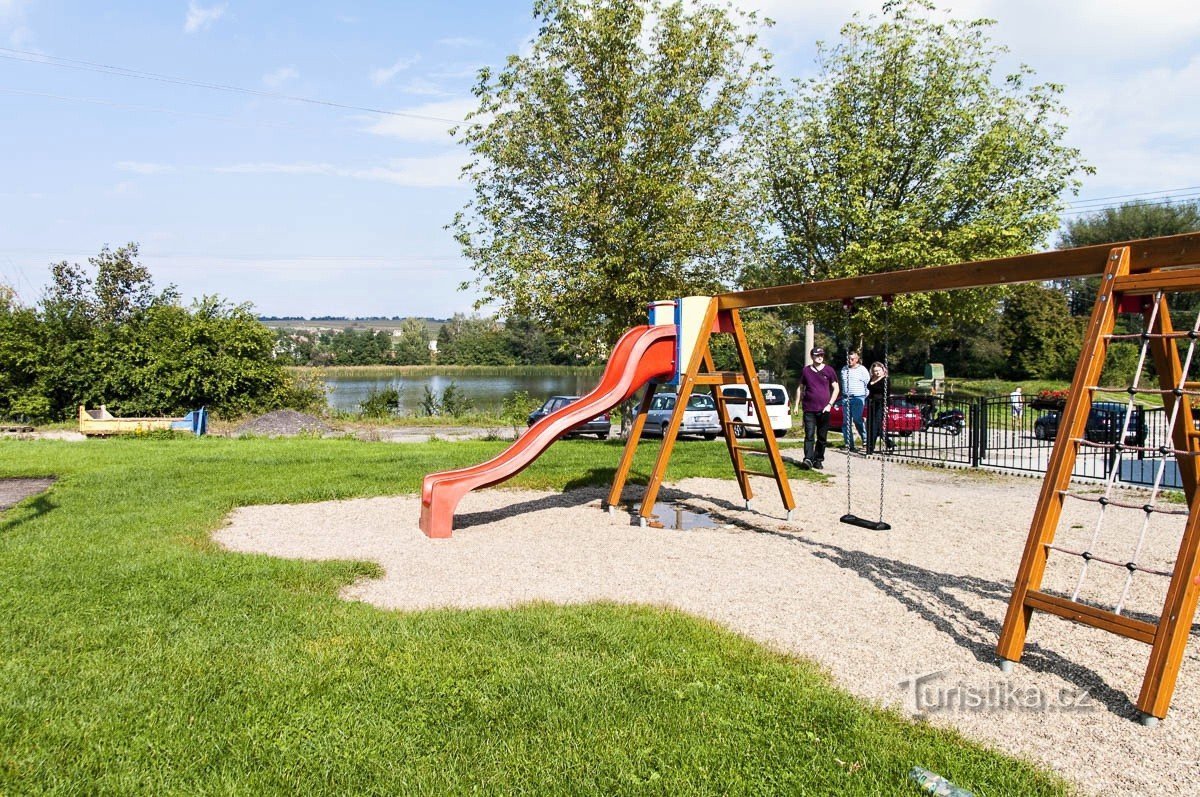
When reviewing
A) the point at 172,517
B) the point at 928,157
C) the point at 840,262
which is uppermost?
the point at 928,157

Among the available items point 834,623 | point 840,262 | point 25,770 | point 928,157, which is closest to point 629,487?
point 834,623

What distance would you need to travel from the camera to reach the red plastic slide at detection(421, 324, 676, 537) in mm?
7445

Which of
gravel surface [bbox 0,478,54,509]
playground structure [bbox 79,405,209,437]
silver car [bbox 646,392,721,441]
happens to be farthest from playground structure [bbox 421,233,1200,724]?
playground structure [bbox 79,405,209,437]

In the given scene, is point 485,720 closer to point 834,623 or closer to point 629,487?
point 834,623

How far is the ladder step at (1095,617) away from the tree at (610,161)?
10526mm

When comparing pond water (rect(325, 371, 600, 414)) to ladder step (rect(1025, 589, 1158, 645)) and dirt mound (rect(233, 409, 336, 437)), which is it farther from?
ladder step (rect(1025, 589, 1158, 645))

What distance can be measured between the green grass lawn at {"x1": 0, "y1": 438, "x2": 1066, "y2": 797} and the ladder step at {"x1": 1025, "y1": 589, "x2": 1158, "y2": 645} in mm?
1168

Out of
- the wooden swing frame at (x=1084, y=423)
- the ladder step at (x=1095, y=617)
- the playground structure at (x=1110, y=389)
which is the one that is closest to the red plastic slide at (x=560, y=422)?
the playground structure at (x=1110, y=389)

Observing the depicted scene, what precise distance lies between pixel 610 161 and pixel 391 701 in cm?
1238

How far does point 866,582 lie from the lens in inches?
232

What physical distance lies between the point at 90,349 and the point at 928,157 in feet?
78.8

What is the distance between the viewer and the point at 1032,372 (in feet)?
136

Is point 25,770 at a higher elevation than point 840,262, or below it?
below

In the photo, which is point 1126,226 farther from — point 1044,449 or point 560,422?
point 560,422
